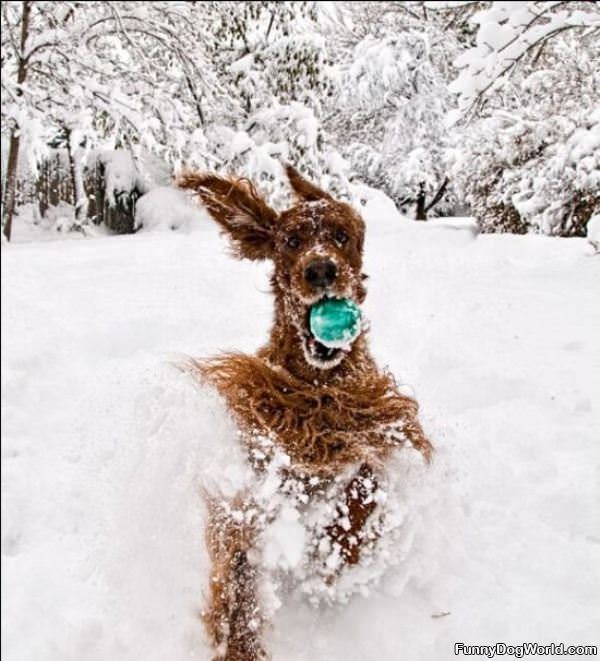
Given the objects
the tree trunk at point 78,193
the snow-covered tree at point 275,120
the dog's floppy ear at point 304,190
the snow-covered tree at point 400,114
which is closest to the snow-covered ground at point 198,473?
the dog's floppy ear at point 304,190

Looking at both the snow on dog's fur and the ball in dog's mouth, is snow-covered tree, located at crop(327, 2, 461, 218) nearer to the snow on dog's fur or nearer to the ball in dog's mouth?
the snow on dog's fur

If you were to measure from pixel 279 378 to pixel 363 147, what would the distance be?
15.6 m

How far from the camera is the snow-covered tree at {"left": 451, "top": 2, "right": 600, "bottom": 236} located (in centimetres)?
202

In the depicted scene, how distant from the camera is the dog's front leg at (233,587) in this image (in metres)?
2.27

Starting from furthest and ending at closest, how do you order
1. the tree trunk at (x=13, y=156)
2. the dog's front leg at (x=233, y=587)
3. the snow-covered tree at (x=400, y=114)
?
1. the snow-covered tree at (x=400, y=114)
2. the dog's front leg at (x=233, y=587)
3. the tree trunk at (x=13, y=156)

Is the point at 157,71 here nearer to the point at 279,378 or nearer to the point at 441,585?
the point at 279,378

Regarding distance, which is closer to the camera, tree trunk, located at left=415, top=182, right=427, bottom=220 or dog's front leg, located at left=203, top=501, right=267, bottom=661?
dog's front leg, located at left=203, top=501, right=267, bottom=661

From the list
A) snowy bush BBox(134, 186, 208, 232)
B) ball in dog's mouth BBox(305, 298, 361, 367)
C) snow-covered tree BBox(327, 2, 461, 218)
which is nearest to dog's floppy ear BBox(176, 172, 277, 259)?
ball in dog's mouth BBox(305, 298, 361, 367)

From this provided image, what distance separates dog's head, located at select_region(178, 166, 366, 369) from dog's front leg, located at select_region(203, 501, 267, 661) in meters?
0.73

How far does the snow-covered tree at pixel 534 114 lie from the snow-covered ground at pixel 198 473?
888mm

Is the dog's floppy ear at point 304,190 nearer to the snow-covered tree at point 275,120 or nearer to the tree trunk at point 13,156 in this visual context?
the tree trunk at point 13,156

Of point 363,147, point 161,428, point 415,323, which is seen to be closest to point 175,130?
point 415,323

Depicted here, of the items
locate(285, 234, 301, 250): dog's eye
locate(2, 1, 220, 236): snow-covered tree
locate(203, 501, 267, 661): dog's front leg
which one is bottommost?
locate(203, 501, 267, 661): dog's front leg

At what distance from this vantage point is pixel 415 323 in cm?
557
